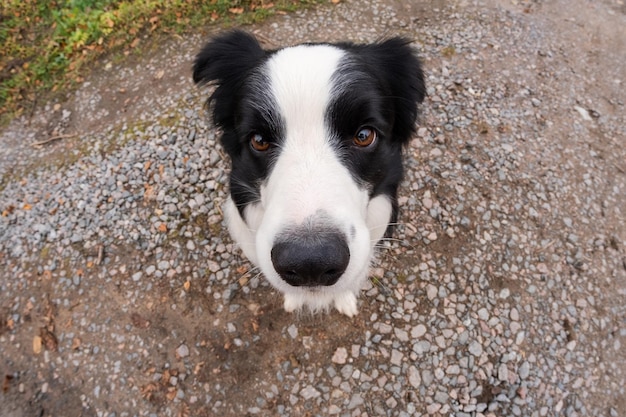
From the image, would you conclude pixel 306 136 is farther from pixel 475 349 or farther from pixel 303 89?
pixel 475 349

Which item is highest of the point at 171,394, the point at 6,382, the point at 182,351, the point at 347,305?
the point at 347,305

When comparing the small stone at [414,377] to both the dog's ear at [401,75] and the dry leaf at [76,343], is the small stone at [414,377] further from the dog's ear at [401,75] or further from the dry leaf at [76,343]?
the dry leaf at [76,343]

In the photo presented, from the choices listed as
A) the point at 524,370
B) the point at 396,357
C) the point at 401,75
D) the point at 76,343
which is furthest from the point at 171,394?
the point at 401,75

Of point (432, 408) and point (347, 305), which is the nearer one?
point (432, 408)

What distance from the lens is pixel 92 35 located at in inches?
221

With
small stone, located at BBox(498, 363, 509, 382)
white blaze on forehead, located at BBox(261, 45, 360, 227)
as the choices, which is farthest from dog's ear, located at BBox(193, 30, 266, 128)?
small stone, located at BBox(498, 363, 509, 382)

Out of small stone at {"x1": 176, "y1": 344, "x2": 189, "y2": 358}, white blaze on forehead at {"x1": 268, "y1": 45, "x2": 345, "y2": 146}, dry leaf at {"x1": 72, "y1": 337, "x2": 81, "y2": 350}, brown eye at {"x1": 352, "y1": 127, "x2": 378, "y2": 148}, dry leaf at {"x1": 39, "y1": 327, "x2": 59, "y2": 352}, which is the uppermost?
white blaze on forehead at {"x1": 268, "y1": 45, "x2": 345, "y2": 146}

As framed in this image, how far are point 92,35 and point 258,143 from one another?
4.54 m

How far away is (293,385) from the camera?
3367 mm

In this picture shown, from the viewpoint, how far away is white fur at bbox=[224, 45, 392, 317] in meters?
2.01

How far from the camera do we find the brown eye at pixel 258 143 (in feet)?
7.88

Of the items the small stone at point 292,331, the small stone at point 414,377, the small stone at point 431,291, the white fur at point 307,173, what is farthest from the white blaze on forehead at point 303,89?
the small stone at point 414,377

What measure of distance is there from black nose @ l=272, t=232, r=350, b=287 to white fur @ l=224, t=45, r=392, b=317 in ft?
0.26

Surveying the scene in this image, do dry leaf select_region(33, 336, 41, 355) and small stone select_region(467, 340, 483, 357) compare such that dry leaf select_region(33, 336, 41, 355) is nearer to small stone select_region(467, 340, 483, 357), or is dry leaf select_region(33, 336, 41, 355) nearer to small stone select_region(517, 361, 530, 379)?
small stone select_region(467, 340, 483, 357)
